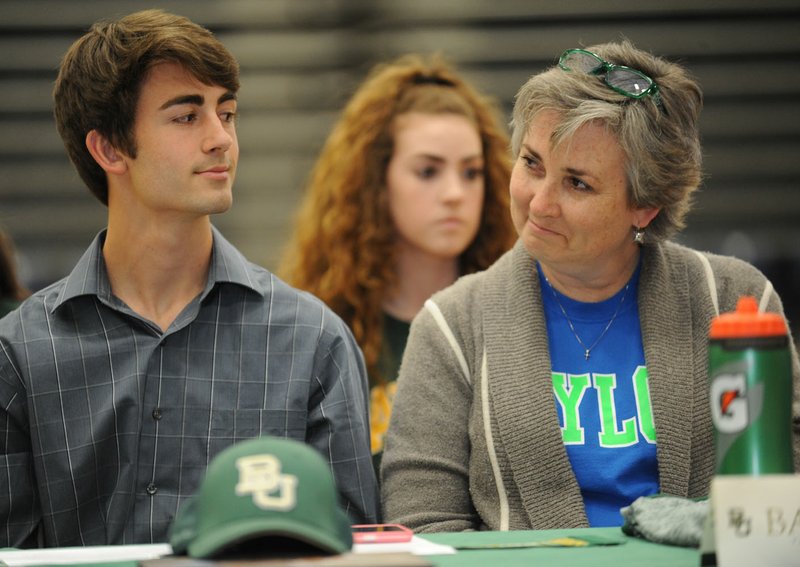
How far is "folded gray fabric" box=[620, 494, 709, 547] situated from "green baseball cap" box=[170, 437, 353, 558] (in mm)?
545

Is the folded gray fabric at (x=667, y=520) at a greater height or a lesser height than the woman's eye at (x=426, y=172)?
lesser

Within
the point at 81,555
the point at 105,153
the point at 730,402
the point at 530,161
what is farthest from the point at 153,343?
the point at 730,402

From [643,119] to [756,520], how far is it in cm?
116

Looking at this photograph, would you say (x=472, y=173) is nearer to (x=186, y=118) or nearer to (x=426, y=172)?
(x=426, y=172)

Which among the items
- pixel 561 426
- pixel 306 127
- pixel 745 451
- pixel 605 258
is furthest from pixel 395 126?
pixel 306 127

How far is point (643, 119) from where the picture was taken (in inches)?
98.7

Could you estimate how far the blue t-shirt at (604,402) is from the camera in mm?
2410

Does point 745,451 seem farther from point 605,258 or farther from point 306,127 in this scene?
point 306,127

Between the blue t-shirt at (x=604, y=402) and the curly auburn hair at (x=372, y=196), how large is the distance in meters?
1.35

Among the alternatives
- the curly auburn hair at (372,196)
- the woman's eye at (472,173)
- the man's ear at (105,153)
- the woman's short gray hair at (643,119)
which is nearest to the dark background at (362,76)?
the curly auburn hair at (372,196)

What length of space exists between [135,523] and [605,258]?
1158mm

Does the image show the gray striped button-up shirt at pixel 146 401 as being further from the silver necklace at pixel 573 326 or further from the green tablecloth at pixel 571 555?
the green tablecloth at pixel 571 555

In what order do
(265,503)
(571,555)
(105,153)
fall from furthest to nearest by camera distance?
(105,153) → (571,555) → (265,503)

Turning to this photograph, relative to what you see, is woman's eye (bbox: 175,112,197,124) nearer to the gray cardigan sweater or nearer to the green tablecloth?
the gray cardigan sweater
